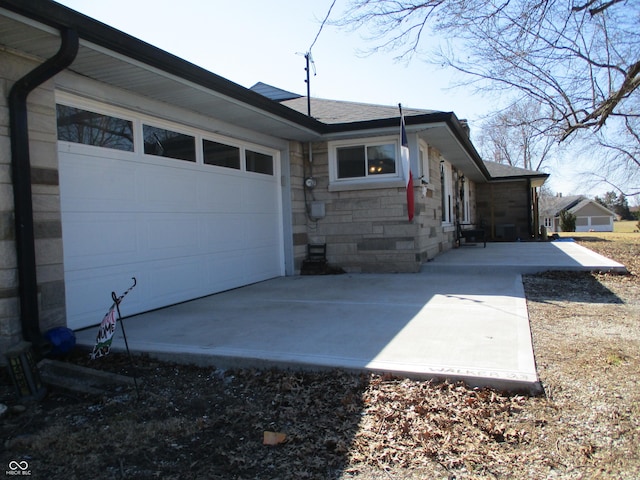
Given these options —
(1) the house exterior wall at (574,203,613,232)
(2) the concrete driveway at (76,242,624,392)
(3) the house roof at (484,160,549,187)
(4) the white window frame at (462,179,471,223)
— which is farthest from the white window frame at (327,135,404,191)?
(1) the house exterior wall at (574,203,613,232)

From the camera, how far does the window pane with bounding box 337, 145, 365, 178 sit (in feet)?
31.9

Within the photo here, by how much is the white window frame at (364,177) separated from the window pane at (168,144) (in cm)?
341

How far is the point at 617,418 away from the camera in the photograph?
283 cm

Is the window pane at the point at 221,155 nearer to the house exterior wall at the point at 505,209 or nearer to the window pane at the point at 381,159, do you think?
the window pane at the point at 381,159

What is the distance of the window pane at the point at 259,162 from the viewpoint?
8602mm

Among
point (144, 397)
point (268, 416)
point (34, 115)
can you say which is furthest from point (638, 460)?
point (34, 115)

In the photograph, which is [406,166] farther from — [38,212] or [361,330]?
[38,212]

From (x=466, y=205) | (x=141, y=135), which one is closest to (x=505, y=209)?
(x=466, y=205)

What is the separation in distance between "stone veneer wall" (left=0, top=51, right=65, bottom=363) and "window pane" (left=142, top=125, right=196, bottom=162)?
1.58 metres

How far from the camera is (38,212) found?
451cm

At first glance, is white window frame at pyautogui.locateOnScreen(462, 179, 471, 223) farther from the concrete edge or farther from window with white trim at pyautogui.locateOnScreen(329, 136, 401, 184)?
the concrete edge

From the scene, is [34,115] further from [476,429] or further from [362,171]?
[362,171]

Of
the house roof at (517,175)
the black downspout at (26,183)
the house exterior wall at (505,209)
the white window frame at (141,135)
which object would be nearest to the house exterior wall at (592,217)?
the house roof at (517,175)

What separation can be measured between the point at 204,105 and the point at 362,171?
3.97m
